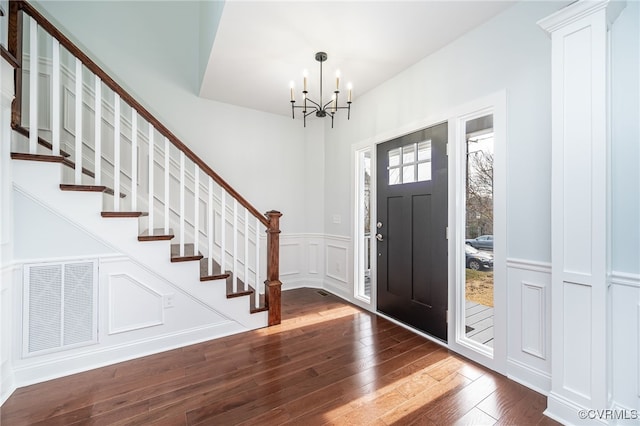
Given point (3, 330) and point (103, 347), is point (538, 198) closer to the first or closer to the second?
point (103, 347)

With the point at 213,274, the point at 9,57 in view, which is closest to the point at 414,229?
the point at 213,274

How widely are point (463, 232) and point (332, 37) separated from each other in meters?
2.05

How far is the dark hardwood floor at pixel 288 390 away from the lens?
1626mm

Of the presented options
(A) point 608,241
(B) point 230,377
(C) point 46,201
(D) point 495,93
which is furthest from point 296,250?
(A) point 608,241

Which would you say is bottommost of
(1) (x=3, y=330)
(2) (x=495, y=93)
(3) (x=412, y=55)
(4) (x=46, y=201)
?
(1) (x=3, y=330)

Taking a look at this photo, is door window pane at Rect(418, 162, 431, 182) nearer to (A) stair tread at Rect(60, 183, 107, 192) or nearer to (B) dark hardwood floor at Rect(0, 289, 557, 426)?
(B) dark hardwood floor at Rect(0, 289, 557, 426)

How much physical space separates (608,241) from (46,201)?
3659 mm

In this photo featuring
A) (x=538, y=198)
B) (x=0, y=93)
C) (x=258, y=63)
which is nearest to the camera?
(x=0, y=93)

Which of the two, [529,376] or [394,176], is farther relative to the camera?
[394,176]

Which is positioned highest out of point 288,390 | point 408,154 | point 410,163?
point 408,154

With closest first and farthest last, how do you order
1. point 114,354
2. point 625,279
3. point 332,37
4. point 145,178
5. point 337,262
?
point 625,279
point 114,354
point 332,37
point 145,178
point 337,262

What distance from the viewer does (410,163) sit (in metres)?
2.87

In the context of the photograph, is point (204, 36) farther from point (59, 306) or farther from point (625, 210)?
point (625, 210)

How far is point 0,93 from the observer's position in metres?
1.75
